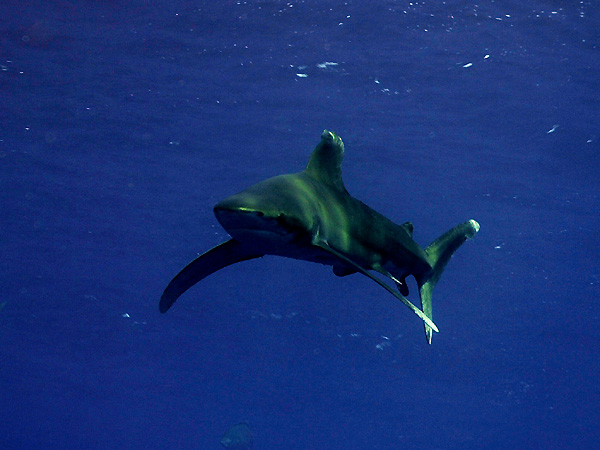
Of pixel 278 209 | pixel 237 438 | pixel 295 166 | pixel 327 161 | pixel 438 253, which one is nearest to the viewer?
pixel 278 209

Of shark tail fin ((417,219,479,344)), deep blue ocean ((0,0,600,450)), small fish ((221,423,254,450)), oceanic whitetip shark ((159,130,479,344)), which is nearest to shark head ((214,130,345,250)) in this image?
oceanic whitetip shark ((159,130,479,344))

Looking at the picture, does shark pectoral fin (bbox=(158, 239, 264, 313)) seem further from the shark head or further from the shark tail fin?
the shark tail fin

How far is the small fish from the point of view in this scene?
2267 centimetres

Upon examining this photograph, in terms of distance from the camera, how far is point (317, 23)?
13.2 meters

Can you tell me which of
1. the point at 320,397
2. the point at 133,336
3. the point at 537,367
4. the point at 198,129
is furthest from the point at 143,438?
the point at 198,129

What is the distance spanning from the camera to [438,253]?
6.77 meters

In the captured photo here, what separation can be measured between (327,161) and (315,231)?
1.23 m

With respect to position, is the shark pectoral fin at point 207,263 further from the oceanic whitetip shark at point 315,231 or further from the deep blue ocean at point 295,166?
the deep blue ocean at point 295,166

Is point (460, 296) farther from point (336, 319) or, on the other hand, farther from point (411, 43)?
point (411, 43)

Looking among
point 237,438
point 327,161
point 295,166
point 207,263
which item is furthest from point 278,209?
point 237,438

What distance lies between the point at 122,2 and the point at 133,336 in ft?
103

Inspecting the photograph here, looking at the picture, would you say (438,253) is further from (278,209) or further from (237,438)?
(237,438)

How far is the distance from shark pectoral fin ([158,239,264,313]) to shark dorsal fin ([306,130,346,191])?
1061 mm

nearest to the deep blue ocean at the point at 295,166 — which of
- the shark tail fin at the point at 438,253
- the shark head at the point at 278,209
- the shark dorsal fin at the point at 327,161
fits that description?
the shark tail fin at the point at 438,253
